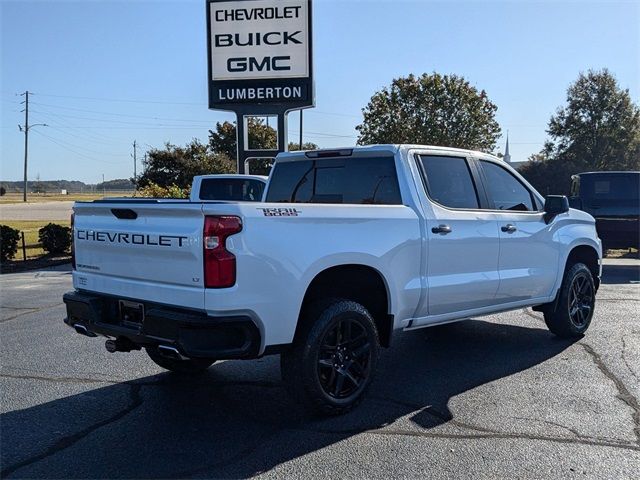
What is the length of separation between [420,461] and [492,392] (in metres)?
1.49

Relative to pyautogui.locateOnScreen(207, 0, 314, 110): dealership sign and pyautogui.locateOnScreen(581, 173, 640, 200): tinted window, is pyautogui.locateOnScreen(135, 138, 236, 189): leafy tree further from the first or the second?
pyautogui.locateOnScreen(581, 173, 640, 200): tinted window

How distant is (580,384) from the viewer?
5145mm

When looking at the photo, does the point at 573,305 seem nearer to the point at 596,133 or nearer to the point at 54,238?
the point at 54,238

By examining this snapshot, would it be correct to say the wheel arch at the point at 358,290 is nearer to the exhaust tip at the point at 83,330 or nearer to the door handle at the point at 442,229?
the door handle at the point at 442,229

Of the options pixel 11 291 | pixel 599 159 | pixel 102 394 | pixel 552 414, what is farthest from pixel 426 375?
pixel 599 159

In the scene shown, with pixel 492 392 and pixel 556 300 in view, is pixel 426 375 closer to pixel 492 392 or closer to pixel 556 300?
pixel 492 392

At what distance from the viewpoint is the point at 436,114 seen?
1266 inches

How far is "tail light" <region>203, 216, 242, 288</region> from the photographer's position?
12.3 ft

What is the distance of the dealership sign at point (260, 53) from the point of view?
53.1 feet

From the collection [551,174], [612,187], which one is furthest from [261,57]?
[551,174]

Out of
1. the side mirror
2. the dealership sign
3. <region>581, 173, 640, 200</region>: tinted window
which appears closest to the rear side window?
the side mirror

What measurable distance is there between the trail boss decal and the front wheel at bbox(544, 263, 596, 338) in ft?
12.3

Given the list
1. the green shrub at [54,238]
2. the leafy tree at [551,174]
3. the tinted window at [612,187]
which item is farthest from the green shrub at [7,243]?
the leafy tree at [551,174]

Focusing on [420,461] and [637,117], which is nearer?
[420,461]
